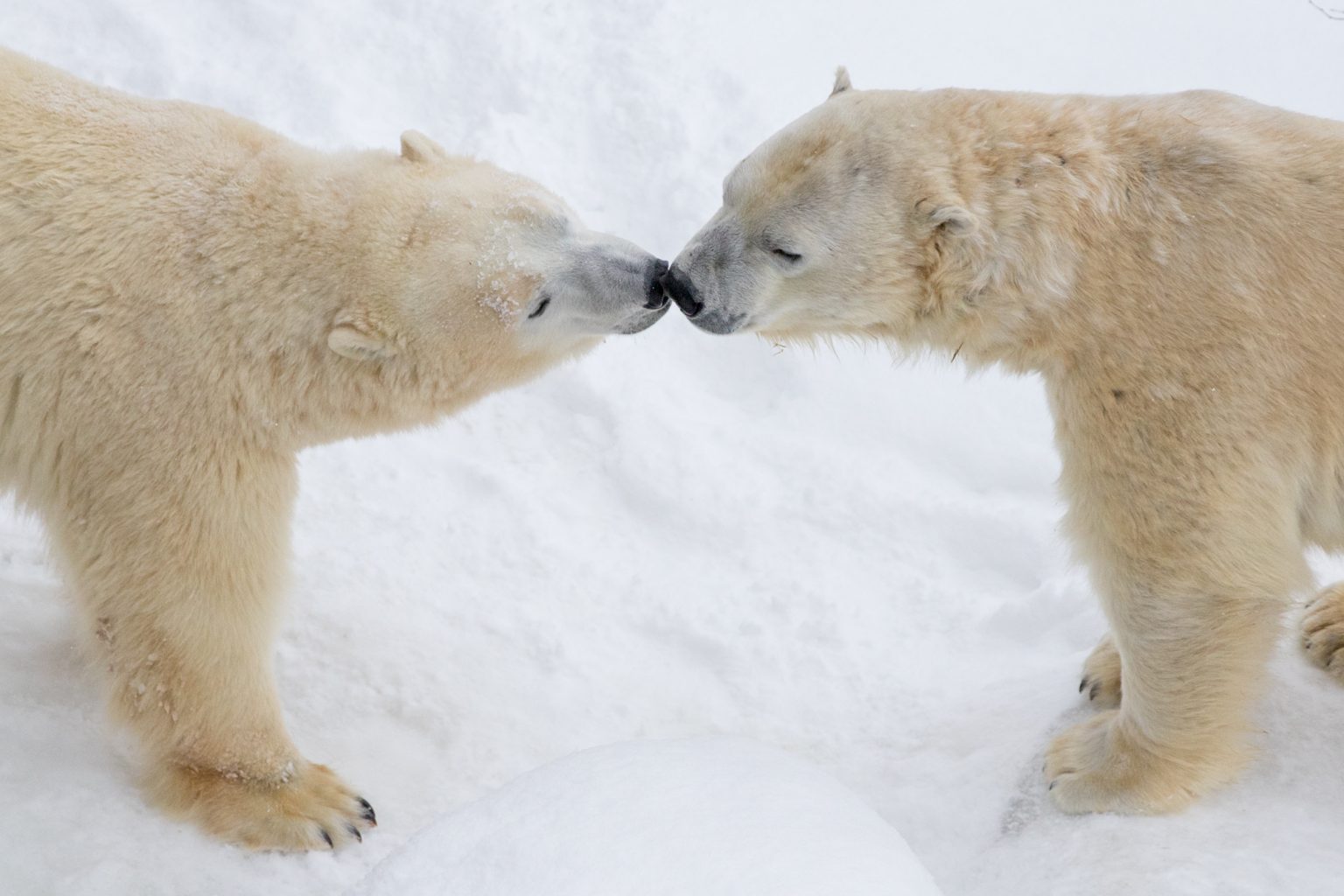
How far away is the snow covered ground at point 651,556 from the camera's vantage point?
11.3 feet

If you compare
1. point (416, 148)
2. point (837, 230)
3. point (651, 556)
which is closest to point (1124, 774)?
point (837, 230)

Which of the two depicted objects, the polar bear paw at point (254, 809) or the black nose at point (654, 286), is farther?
the black nose at point (654, 286)

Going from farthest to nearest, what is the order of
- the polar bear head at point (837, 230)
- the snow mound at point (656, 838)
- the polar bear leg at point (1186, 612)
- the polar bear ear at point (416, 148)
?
1. the polar bear ear at point (416, 148)
2. the polar bear head at point (837, 230)
3. the polar bear leg at point (1186, 612)
4. the snow mound at point (656, 838)

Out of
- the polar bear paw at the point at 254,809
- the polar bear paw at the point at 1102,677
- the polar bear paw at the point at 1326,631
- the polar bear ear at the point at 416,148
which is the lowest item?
the polar bear paw at the point at 254,809

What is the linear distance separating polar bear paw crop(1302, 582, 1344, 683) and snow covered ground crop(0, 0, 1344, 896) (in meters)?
0.07

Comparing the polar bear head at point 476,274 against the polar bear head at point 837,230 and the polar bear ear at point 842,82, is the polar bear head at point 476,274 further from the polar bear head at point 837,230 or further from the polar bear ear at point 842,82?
the polar bear ear at point 842,82

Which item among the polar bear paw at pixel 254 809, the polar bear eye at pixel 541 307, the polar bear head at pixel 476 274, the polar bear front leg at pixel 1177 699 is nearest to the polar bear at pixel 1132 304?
the polar bear front leg at pixel 1177 699

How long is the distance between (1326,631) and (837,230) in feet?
6.75

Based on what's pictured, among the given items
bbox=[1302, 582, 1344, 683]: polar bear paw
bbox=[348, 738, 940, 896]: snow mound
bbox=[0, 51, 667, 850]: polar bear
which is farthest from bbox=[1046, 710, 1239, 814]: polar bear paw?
bbox=[0, 51, 667, 850]: polar bear

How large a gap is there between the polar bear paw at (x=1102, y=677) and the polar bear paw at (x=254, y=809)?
7.57 feet

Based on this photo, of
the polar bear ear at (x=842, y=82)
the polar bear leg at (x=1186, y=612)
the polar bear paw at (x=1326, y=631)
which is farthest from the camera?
the polar bear ear at (x=842, y=82)

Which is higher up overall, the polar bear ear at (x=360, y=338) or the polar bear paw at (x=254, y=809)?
the polar bear ear at (x=360, y=338)

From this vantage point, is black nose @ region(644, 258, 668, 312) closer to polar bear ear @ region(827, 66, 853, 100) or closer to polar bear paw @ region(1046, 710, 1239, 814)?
polar bear ear @ region(827, 66, 853, 100)

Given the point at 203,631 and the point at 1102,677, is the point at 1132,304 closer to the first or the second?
the point at 1102,677
